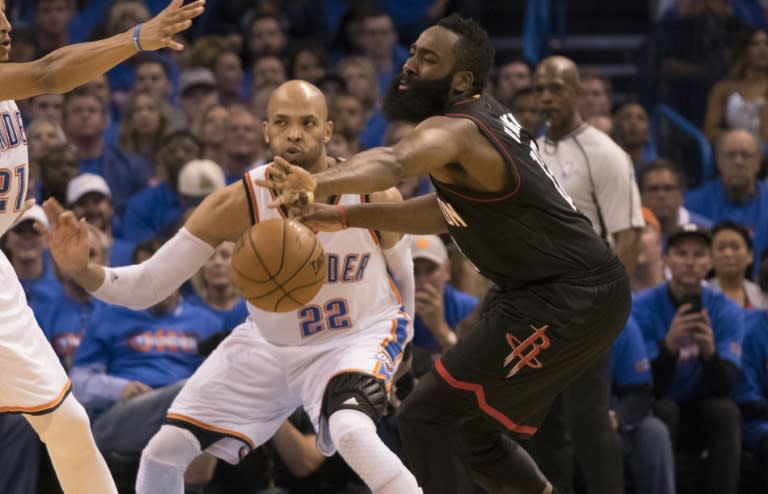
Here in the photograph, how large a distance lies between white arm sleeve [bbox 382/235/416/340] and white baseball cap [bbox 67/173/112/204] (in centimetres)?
302

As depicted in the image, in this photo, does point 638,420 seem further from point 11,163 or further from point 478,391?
point 11,163

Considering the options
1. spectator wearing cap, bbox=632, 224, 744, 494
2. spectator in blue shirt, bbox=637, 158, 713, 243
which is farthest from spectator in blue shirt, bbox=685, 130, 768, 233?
spectator wearing cap, bbox=632, 224, 744, 494

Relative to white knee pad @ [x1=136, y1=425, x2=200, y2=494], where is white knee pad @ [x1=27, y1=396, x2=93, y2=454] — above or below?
above

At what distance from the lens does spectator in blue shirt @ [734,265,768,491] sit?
7.23 m

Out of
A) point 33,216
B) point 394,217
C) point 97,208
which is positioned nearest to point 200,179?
point 97,208

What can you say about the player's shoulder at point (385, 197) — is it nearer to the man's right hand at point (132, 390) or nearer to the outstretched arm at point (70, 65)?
the outstretched arm at point (70, 65)

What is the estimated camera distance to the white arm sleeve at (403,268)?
603 cm

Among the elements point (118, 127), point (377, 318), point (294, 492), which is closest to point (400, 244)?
point (377, 318)

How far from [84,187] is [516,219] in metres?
4.24

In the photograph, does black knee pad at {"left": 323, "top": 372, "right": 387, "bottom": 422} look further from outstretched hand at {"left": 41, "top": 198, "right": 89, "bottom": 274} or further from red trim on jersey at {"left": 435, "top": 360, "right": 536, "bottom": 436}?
outstretched hand at {"left": 41, "top": 198, "right": 89, "bottom": 274}

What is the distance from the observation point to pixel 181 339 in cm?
737

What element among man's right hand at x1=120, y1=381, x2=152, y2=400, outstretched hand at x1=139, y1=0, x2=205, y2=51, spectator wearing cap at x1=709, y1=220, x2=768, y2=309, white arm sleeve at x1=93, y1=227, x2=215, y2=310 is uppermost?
outstretched hand at x1=139, y1=0, x2=205, y2=51

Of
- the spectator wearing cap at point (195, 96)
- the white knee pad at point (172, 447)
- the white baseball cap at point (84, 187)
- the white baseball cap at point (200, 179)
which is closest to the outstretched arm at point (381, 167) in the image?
the white knee pad at point (172, 447)

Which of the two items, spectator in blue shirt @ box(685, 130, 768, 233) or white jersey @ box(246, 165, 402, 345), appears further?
spectator in blue shirt @ box(685, 130, 768, 233)
